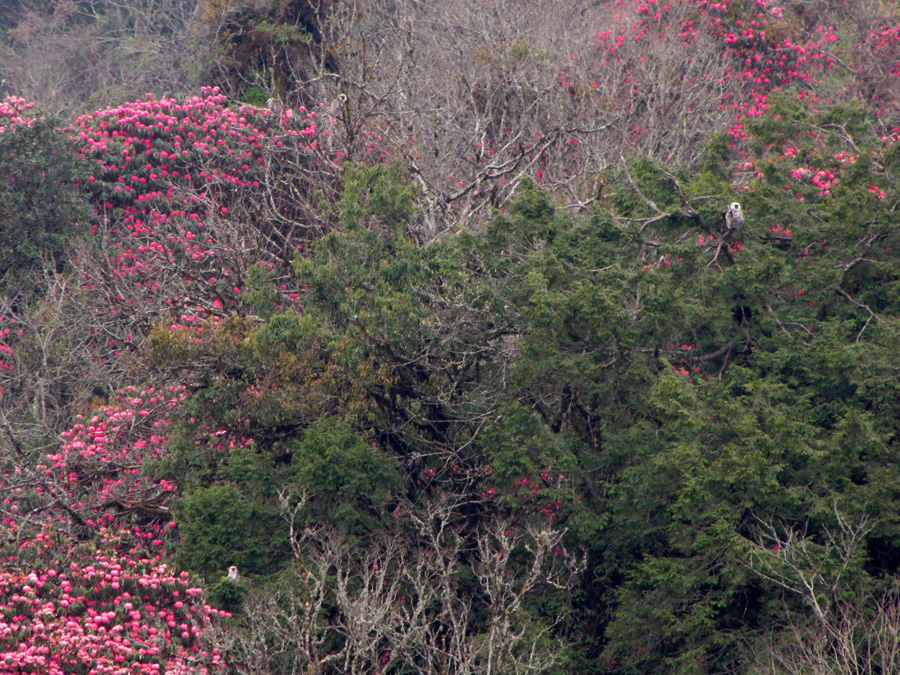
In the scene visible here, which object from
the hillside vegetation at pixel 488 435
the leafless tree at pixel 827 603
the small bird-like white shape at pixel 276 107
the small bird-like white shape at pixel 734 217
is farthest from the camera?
the small bird-like white shape at pixel 276 107

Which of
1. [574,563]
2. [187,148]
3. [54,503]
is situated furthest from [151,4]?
[574,563]

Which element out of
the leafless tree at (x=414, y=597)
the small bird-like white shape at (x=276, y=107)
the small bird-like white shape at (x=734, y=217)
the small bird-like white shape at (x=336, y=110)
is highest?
the small bird-like white shape at (x=734, y=217)

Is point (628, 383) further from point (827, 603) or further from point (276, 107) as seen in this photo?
point (276, 107)

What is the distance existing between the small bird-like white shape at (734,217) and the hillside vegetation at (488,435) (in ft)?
0.45

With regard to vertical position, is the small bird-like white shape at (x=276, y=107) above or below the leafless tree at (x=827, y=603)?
above

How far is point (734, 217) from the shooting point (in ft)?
35.1

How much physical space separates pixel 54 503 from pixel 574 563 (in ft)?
18.7

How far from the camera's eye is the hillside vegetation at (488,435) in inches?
348

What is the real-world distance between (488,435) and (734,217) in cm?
351

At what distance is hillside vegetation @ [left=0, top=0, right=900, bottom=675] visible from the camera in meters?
8.84

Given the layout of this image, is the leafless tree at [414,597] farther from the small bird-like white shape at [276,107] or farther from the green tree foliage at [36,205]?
the small bird-like white shape at [276,107]

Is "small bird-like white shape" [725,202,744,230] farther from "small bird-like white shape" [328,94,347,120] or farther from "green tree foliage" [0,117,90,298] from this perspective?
"green tree foliage" [0,117,90,298]

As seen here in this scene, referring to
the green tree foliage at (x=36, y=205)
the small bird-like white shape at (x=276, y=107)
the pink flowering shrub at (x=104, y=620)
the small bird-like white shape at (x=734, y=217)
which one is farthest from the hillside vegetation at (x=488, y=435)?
the small bird-like white shape at (x=276, y=107)

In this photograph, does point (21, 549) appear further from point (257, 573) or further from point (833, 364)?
point (833, 364)
